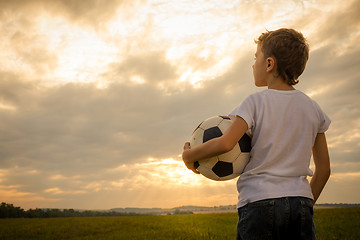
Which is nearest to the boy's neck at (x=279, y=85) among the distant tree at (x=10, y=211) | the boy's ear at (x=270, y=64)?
the boy's ear at (x=270, y=64)

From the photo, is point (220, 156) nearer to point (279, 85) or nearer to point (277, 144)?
point (277, 144)

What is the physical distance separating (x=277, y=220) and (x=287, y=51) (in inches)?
56.0

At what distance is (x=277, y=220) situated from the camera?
6.77 feet

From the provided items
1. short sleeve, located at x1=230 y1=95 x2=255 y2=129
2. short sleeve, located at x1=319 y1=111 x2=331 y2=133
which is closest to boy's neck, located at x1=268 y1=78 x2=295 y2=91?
short sleeve, located at x1=230 y1=95 x2=255 y2=129

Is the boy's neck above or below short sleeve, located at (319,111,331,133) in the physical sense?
above

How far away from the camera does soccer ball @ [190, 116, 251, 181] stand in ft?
7.98

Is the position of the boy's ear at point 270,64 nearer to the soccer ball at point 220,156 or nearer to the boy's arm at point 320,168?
the soccer ball at point 220,156

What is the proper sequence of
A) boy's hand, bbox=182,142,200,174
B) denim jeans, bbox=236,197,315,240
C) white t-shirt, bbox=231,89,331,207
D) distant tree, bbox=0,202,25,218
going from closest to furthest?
denim jeans, bbox=236,197,315,240 → white t-shirt, bbox=231,89,331,207 → boy's hand, bbox=182,142,200,174 → distant tree, bbox=0,202,25,218

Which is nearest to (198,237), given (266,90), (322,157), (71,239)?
(71,239)

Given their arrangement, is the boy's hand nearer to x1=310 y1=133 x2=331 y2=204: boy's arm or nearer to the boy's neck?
the boy's neck

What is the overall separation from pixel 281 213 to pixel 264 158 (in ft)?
1.44

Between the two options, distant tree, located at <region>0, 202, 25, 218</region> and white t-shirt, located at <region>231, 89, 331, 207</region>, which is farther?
distant tree, located at <region>0, 202, 25, 218</region>

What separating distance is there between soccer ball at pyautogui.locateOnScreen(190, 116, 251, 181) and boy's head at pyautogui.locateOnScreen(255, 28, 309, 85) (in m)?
0.65

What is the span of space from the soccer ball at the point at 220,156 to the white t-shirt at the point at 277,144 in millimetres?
74
